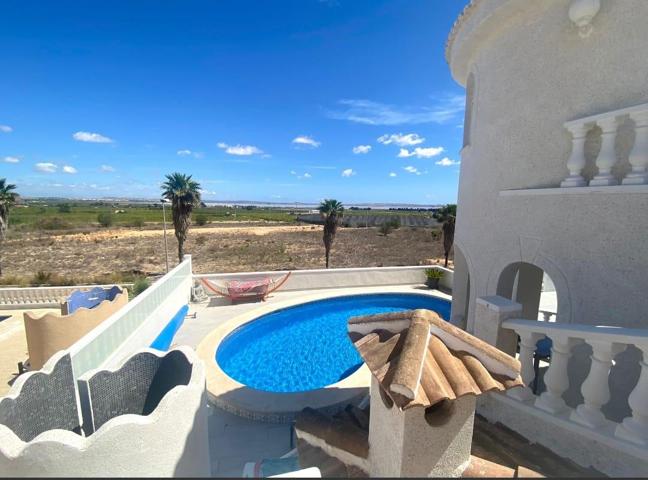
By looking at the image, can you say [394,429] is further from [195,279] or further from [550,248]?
[195,279]

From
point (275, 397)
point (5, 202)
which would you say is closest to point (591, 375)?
point (275, 397)

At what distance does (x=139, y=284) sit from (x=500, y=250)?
12605mm

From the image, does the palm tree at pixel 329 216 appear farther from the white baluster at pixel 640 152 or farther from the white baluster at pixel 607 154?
the white baluster at pixel 640 152

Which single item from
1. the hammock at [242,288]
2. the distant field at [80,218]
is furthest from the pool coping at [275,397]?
the distant field at [80,218]

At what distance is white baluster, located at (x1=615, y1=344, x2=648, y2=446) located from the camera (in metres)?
2.48

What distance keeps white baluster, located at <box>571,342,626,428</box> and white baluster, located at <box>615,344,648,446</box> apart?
17 centimetres

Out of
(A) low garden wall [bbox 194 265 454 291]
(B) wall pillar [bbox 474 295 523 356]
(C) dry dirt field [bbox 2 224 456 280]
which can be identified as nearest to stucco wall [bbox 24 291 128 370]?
(A) low garden wall [bbox 194 265 454 291]

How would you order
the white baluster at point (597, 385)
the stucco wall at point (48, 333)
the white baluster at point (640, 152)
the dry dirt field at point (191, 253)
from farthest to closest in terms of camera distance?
the dry dirt field at point (191, 253)
the stucco wall at point (48, 333)
the white baluster at point (640, 152)
the white baluster at point (597, 385)

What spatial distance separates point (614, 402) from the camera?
3717 millimetres

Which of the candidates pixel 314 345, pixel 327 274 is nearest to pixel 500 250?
pixel 314 345

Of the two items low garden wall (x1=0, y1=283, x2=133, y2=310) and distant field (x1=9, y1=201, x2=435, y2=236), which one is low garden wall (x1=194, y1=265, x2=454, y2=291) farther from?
distant field (x1=9, y1=201, x2=435, y2=236)

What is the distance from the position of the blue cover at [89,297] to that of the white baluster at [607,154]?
39.3 feet

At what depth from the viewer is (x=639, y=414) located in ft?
8.48

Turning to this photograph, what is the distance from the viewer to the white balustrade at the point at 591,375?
2.53m
